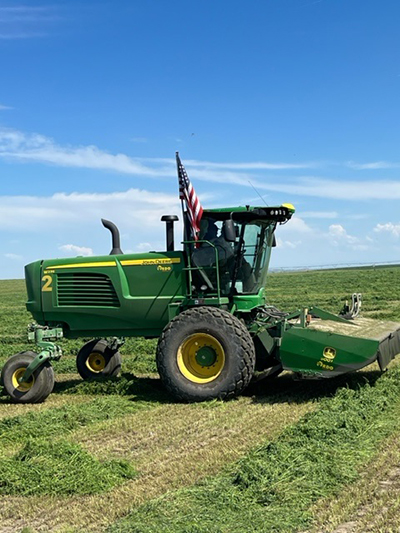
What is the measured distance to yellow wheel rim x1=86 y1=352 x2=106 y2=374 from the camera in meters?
11.3

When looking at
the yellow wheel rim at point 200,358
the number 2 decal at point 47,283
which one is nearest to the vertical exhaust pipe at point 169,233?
the yellow wheel rim at point 200,358

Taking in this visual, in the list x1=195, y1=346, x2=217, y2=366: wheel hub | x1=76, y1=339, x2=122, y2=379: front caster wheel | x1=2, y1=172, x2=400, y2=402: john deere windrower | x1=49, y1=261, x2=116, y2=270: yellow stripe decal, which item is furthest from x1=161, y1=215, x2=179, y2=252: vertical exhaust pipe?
x1=76, y1=339, x2=122, y2=379: front caster wheel

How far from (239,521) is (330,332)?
4.36m

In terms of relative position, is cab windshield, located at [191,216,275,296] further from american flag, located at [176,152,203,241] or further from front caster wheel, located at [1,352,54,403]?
front caster wheel, located at [1,352,54,403]

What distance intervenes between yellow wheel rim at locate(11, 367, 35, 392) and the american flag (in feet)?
10.2

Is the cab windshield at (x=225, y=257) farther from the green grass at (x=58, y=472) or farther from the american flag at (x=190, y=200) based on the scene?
the green grass at (x=58, y=472)

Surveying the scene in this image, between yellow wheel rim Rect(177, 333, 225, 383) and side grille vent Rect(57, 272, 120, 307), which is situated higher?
side grille vent Rect(57, 272, 120, 307)

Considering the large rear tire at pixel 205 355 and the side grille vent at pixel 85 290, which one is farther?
the side grille vent at pixel 85 290

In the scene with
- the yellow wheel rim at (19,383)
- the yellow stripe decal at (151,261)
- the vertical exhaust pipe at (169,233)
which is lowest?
the yellow wheel rim at (19,383)

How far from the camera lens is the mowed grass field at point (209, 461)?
15.3ft

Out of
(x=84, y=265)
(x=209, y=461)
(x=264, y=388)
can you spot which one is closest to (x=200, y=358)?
(x=264, y=388)

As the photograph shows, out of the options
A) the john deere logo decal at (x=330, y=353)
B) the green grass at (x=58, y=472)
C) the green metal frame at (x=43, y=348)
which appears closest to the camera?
the green grass at (x=58, y=472)

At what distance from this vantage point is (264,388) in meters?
9.68

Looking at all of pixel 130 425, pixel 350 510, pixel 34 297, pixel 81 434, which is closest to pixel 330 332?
pixel 130 425
